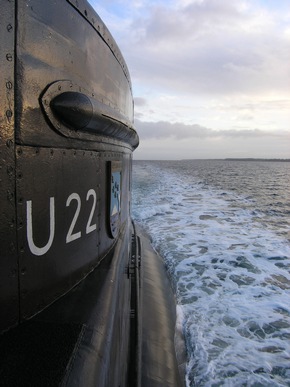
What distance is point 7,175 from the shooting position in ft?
6.93

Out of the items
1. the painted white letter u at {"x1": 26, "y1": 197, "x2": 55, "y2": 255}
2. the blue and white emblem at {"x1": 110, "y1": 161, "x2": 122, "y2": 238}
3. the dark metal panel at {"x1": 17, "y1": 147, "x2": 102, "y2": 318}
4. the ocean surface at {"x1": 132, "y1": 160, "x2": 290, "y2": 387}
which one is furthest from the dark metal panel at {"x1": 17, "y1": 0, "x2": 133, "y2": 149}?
the ocean surface at {"x1": 132, "y1": 160, "x2": 290, "y2": 387}

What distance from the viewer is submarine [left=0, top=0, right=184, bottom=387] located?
6.86 feet

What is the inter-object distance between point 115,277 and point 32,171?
1.77 m

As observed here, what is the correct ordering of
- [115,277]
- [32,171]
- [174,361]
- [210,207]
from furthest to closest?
[210,207] → [174,361] → [115,277] → [32,171]

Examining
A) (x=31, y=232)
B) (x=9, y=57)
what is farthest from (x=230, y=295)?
(x=9, y=57)

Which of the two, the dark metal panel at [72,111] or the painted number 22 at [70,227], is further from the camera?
the dark metal panel at [72,111]

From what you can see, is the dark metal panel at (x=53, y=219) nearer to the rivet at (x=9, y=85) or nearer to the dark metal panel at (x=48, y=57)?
the dark metal panel at (x=48, y=57)

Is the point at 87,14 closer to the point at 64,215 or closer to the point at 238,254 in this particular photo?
the point at 64,215

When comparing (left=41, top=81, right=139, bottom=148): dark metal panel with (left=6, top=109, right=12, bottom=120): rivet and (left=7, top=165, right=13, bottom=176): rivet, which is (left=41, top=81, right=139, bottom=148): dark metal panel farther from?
(left=7, top=165, right=13, bottom=176): rivet

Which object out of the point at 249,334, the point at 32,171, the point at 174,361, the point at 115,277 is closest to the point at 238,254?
the point at 249,334

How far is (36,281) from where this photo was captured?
8.13 feet

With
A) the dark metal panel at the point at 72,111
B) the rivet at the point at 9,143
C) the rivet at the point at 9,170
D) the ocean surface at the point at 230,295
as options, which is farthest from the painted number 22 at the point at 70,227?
the ocean surface at the point at 230,295

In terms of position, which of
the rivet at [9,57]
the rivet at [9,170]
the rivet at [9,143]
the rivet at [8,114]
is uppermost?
the rivet at [9,57]

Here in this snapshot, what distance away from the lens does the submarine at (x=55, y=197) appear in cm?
209
